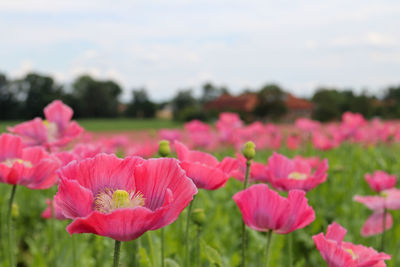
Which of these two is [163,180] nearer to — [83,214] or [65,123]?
[83,214]

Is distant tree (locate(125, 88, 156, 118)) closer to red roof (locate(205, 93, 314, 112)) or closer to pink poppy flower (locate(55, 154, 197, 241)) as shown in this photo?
red roof (locate(205, 93, 314, 112))

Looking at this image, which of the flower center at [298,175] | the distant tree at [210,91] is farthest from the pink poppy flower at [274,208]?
the distant tree at [210,91]

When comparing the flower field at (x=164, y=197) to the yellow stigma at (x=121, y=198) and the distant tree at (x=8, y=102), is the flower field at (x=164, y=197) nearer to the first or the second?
the yellow stigma at (x=121, y=198)

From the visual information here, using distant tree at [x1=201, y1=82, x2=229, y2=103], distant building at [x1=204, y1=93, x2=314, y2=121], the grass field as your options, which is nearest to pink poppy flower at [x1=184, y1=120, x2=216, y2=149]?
the grass field

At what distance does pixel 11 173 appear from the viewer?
1015mm

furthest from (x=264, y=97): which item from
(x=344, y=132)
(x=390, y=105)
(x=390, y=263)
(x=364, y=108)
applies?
(x=390, y=263)

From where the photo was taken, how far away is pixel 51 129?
1688mm

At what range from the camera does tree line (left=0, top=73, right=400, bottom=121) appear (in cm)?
3122

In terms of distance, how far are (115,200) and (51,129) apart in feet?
3.61

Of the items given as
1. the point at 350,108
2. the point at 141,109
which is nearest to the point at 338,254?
the point at 350,108

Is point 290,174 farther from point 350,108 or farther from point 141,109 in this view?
point 141,109

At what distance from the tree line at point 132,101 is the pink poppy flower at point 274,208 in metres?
25.1

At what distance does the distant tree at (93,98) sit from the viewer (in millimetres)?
52438

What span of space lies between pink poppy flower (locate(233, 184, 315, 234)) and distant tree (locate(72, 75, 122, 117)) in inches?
2037
